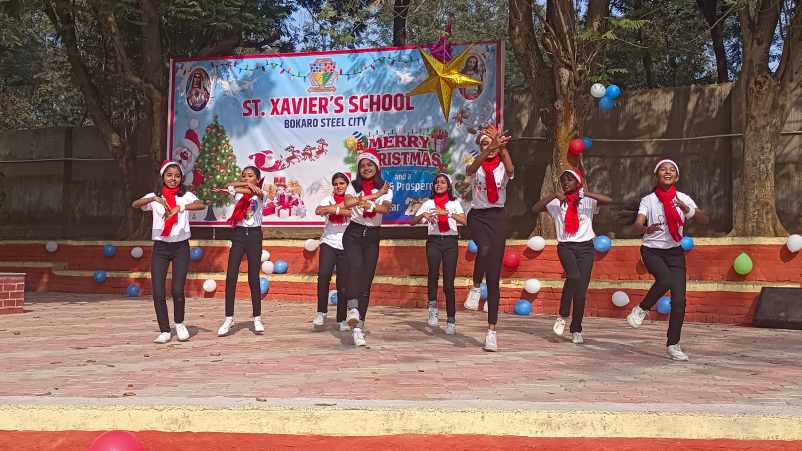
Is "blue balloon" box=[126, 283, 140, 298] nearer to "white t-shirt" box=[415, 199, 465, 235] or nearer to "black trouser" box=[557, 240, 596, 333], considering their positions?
"white t-shirt" box=[415, 199, 465, 235]

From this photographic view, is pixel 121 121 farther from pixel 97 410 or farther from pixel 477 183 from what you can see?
pixel 97 410

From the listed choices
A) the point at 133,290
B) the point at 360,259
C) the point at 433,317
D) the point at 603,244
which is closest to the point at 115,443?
the point at 360,259

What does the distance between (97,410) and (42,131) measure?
17.3 m

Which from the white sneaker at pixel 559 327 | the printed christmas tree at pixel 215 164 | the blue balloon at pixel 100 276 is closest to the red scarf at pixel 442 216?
the white sneaker at pixel 559 327

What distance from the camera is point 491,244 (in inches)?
319

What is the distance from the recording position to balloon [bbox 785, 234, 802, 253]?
1155 centimetres

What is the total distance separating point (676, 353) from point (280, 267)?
8.86 m

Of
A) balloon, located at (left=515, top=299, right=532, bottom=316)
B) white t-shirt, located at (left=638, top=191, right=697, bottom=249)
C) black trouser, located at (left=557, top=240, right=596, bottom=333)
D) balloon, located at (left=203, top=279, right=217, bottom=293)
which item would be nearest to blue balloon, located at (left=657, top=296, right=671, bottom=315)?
balloon, located at (left=515, top=299, right=532, bottom=316)

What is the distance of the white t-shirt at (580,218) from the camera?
9016 mm

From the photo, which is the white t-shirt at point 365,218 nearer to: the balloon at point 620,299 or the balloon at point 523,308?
the balloon at point 523,308

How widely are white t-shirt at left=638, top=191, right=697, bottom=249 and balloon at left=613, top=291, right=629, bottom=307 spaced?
4636mm

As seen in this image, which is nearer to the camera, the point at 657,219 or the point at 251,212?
the point at 657,219

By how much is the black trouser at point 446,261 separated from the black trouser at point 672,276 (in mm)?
2362

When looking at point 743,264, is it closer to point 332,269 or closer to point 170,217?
point 332,269
